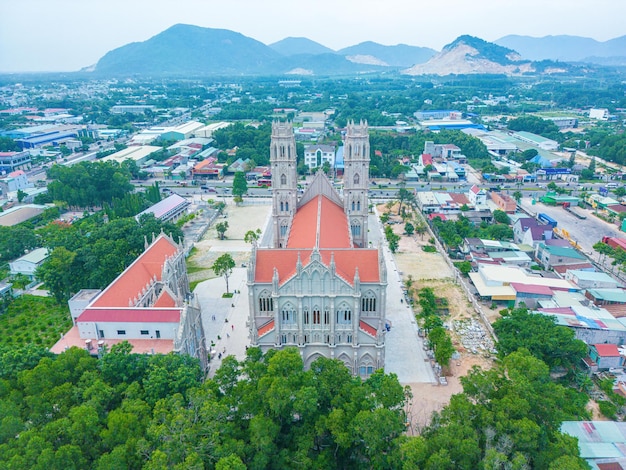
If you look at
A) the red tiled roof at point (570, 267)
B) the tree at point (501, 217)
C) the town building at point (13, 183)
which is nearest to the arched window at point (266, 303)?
the red tiled roof at point (570, 267)

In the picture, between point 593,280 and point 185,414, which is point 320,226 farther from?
point 593,280

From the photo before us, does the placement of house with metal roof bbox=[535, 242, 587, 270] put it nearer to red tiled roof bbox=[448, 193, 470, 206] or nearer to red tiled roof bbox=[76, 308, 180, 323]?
red tiled roof bbox=[448, 193, 470, 206]

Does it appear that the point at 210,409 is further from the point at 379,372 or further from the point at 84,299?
the point at 84,299

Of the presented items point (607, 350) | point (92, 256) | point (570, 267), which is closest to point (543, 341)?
point (607, 350)

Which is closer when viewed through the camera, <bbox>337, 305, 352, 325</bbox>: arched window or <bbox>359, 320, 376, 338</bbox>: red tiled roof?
<bbox>337, 305, 352, 325</bbox>: arched window

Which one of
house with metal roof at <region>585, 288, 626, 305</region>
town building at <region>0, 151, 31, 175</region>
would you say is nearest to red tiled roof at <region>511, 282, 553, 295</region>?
house with metal roof at <region>585, 288, 626, 305</region>

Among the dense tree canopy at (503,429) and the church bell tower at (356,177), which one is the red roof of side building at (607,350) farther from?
the church bell tower at (356,177)
